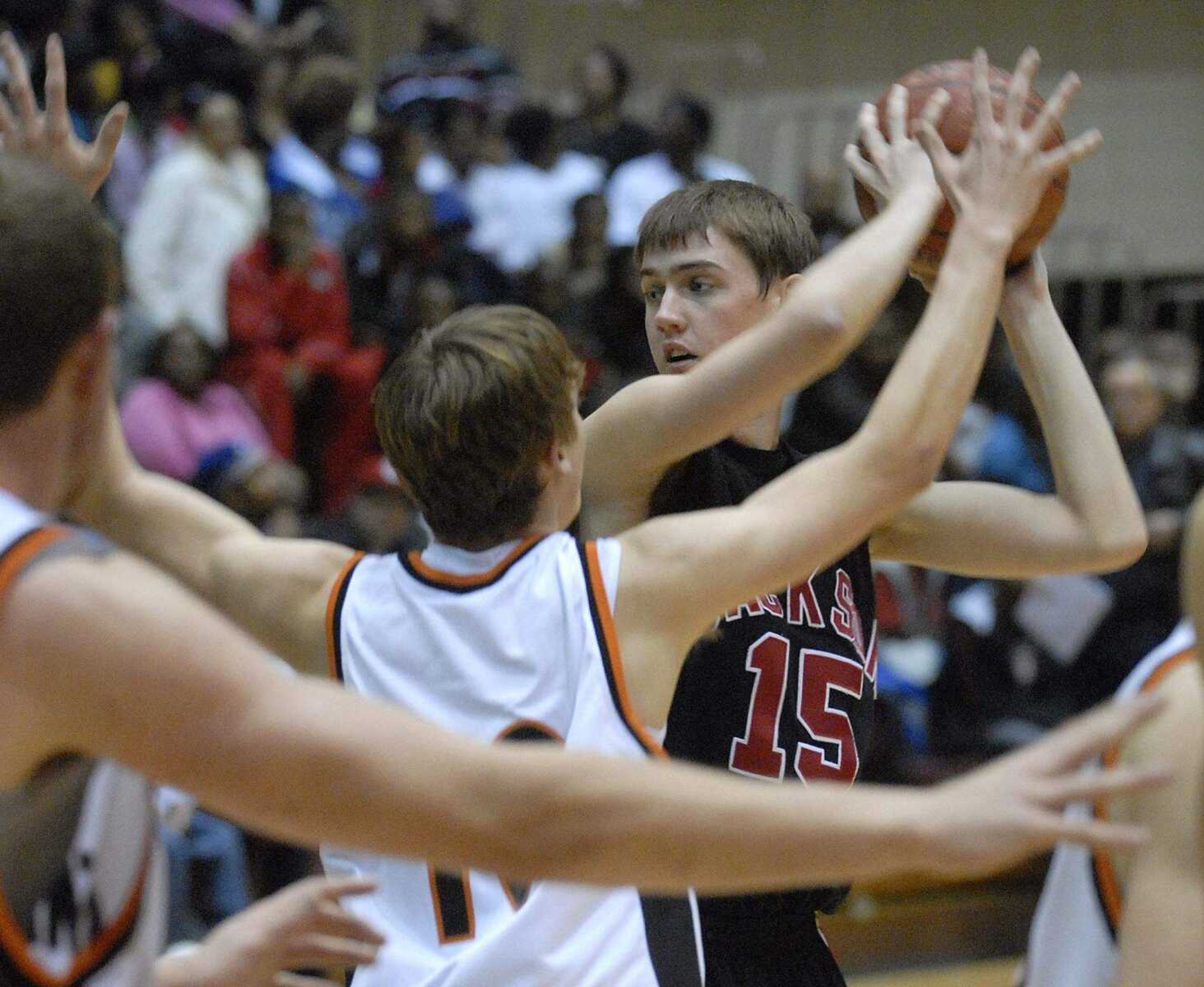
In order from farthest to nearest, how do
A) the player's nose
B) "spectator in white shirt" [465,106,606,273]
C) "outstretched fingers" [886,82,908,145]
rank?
"spectator in white shirt" [465,106,606,273], the player's nose, "outstretched fingers" [886,82,908,145]

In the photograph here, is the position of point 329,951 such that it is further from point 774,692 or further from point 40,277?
point 774,692

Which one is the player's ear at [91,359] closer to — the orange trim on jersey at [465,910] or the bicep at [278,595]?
the bicep at [278,595]

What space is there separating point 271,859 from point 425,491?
422 centimetres

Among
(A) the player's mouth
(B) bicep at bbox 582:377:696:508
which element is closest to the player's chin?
(A) the player's mouth

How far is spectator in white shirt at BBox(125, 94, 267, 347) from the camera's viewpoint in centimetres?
806

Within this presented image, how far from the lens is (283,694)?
157 centimetres

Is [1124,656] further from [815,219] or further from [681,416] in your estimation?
[681,416]

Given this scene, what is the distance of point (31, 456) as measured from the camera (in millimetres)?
1705

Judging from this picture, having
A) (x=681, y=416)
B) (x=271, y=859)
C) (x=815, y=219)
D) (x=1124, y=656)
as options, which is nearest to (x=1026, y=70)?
(x=681, y=416)

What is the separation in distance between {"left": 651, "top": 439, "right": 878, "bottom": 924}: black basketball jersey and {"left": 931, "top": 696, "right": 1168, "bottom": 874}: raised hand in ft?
4.27

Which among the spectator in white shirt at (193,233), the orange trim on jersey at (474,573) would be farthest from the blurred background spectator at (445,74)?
the orange trim on jersey at (474,573)

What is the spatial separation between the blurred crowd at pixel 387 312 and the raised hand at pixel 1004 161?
165 inches

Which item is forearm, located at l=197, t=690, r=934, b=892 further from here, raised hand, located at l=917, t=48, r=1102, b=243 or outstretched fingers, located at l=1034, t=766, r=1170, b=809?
raised hand, located at l=917, t=48, r=1102, b=243

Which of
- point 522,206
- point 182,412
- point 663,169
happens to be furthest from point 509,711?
point 663,169
